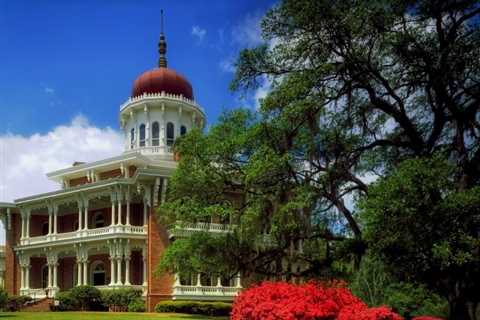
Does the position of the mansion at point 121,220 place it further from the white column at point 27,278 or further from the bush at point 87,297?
the bush at point 87,297

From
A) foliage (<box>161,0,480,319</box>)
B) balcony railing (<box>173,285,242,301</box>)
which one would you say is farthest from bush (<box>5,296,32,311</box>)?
foliage (<box>161,0,480,319</box>)

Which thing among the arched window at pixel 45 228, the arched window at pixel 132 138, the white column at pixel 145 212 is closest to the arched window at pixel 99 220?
the white column at pixel 145 212

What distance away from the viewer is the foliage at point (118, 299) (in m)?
39.8

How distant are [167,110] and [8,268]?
17.6 metres

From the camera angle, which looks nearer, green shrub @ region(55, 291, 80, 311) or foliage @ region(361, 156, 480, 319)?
foliage @ region(361, 156, 480, 319)

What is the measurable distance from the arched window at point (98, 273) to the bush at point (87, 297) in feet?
21.4

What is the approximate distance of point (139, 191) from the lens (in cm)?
4203

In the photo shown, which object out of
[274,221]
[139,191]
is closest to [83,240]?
[139,191]

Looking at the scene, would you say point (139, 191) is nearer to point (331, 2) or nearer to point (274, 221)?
point (274, 221)

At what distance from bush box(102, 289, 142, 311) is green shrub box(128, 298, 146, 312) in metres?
0.15

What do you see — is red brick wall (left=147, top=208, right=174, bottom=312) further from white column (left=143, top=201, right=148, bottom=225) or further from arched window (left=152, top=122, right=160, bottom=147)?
arched window (left=152, top=122, right=160, bottom=147)

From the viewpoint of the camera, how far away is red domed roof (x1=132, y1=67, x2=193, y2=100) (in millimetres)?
51344

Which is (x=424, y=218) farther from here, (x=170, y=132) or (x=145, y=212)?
(x=170, y=132)

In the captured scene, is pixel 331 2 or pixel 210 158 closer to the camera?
pixel 331 2
